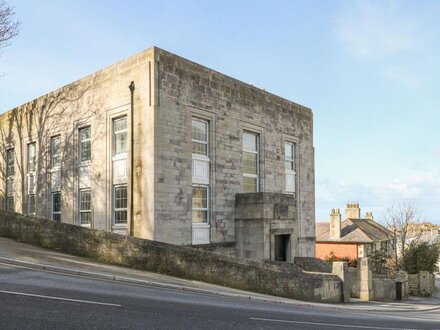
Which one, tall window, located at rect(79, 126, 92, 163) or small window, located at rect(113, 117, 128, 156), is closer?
small window, located at rect(113, 117, 128, 156)

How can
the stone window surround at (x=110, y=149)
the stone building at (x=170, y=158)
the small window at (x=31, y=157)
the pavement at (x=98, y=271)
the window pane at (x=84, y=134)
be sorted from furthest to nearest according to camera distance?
the small window at (x=31, y=157) → the window pane at (x=84, y=134) → the stone window surround at (x=110, y=149) → the stone building at (x=170, y=158) → the pavement at (x=98, y=271)

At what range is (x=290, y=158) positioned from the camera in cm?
2691

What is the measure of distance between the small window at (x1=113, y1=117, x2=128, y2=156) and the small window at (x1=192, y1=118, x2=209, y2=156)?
3.36 meters

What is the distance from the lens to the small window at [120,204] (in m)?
19.3

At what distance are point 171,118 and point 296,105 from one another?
38.5 ft

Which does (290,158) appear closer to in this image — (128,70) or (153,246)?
(128,70)

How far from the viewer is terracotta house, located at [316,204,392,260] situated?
42406 mm

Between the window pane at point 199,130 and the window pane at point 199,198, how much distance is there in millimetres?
2581

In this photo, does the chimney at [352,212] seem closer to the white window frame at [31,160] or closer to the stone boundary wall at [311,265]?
the stone boundary wall at [311,265]

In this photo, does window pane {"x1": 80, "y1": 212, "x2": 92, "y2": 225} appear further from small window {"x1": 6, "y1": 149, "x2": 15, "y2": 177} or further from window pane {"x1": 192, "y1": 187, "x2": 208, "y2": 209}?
small window {"x1": 6, "y1": 149, "x2": 15, "y2": 177}

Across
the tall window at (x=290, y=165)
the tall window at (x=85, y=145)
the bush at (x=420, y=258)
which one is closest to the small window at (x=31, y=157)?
the tall window at (x=85, y=145)

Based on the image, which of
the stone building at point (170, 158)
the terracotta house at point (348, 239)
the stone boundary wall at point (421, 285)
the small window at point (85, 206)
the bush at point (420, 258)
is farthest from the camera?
the terracotta house at point (348, 239)

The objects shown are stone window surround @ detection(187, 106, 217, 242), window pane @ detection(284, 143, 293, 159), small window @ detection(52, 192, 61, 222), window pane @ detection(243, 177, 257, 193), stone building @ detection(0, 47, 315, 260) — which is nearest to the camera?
stone building @ detection(0, 47, 315, 260)

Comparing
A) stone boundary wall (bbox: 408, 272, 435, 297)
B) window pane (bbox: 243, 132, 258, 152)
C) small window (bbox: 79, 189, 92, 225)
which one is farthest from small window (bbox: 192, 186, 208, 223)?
stone boundary wall (bbox: 408, 272, 435, 297)
